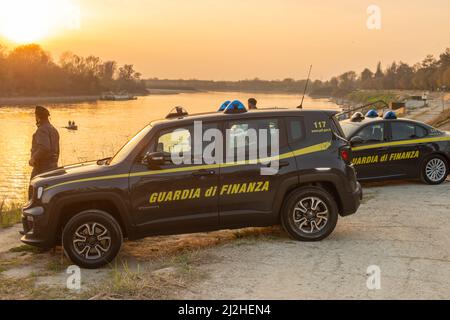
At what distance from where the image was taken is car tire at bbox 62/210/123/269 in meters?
6.66

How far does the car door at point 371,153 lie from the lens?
485 inches

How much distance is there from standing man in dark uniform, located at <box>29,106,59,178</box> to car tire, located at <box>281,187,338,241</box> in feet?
15.2

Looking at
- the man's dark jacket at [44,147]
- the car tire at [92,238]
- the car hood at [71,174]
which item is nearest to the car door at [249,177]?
the car tire at [92,238]

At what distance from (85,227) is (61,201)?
0.43m

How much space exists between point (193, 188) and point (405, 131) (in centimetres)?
736

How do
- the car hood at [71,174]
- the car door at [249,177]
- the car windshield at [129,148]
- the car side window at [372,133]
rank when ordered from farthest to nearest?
the car side window at [372,133] → the car door at [249,177] → the car windshield at [129,148] → the car hood at [71,174]

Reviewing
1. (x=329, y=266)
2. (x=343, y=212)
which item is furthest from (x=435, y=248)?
(x=329, y=266)

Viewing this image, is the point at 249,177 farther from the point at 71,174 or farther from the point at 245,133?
the point at 71,174

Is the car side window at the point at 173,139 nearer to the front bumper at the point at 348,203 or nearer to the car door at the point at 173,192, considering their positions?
the car door at the point at 173,192

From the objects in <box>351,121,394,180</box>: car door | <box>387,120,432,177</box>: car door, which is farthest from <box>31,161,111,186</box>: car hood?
<box>387,120,432,177</box>: car door

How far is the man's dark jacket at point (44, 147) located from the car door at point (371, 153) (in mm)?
6413

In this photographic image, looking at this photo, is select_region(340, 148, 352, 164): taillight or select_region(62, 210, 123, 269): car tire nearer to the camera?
select_region(62, 210, 123, 269): car tire

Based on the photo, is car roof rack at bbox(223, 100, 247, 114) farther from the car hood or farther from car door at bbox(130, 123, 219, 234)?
the car hood

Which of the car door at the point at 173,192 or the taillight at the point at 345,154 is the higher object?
the taillight at the point at 345,154
